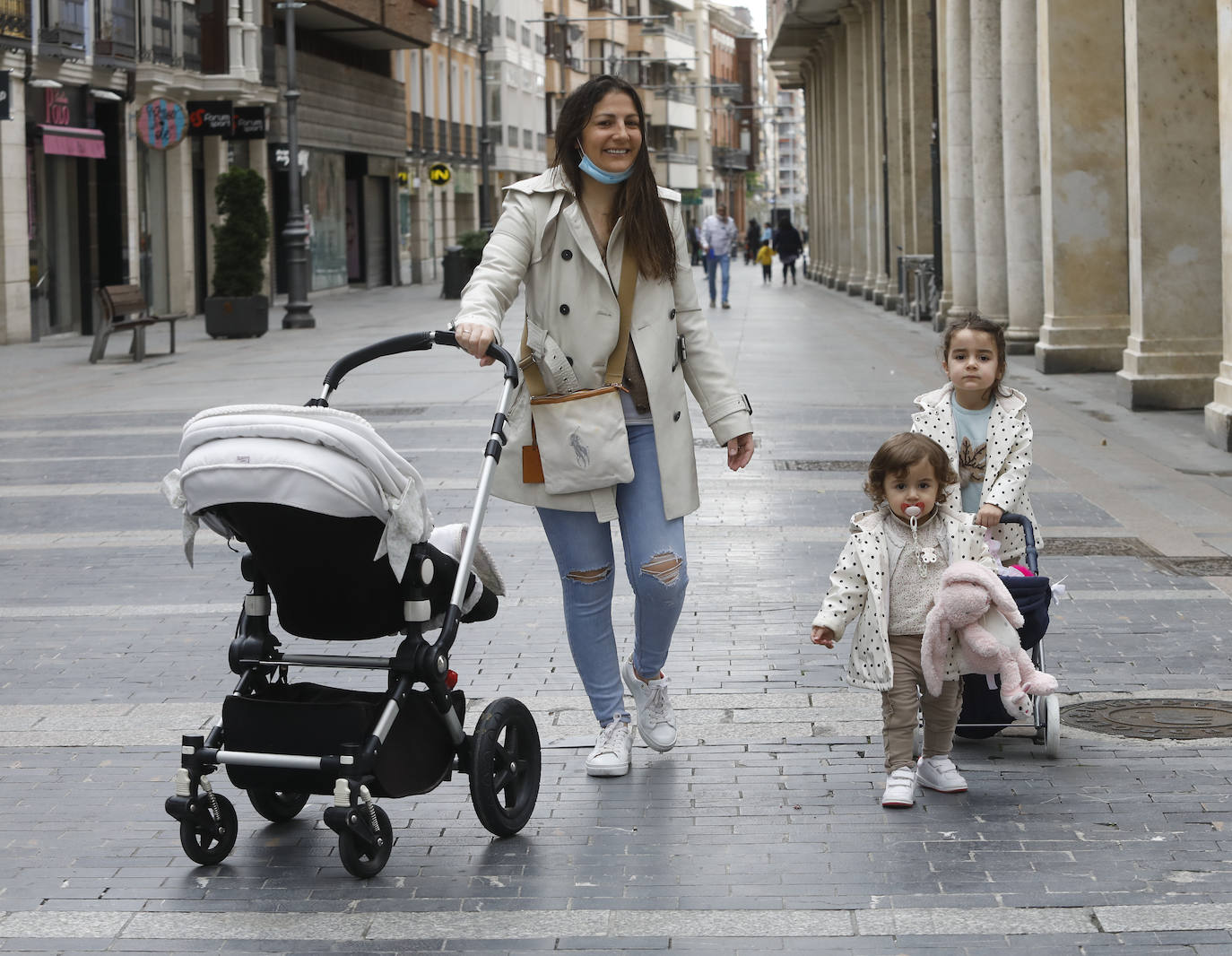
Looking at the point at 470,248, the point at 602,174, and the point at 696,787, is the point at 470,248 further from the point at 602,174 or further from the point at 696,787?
the point at 696,787

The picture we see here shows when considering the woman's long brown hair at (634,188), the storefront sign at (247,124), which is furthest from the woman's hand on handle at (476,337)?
the storefront sign at (247,124)

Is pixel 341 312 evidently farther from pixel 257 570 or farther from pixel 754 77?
pixel 754 77

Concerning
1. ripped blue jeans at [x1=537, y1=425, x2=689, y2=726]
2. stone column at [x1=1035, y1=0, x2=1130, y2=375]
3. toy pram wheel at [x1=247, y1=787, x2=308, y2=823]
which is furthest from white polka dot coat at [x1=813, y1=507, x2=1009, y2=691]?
stone column at [x1=1035, y1=0, x2=1130, y2=375]

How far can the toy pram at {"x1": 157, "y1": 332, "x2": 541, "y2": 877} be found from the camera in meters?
4.52

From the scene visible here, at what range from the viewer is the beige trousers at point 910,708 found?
5.21 meters

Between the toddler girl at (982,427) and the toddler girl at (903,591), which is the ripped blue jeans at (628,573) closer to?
the toddler girl at (903,591)

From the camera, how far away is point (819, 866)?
4707 mm

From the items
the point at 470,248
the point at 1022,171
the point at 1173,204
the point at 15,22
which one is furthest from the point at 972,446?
the point at 470,248

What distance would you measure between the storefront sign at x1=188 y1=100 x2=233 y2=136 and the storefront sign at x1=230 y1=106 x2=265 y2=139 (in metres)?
0.13

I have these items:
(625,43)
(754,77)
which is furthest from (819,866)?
(754,77)

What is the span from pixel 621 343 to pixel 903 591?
104cm

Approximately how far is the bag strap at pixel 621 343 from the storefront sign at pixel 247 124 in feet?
105

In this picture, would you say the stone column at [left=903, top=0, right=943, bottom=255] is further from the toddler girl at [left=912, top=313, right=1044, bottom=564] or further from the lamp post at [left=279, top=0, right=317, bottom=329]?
the toddler girl at [left=912, top=313, right=1044, bottom=564]

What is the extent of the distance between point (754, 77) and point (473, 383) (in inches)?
5775
